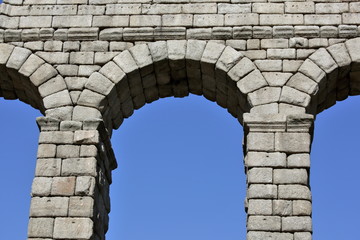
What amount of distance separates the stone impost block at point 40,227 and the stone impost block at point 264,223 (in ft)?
9.55

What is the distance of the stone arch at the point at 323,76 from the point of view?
14180 mm

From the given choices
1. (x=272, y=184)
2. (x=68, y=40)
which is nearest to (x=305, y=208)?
(x=272, y=184)

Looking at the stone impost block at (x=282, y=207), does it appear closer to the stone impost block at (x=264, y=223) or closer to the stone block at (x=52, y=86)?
the stone impost block at (x=264, y=223)

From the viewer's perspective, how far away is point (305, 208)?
43.2ft

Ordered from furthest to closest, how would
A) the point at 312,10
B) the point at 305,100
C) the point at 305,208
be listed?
the point at 312,10, the point at 305,100, the point at 305,208

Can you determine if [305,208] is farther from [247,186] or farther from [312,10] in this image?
[312,10]

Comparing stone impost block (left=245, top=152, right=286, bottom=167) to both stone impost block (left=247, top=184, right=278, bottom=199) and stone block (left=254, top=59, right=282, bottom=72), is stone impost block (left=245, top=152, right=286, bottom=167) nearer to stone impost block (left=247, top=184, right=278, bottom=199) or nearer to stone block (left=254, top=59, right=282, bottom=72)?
stone impost block (left=247, top=184, right=278, bottom=199)

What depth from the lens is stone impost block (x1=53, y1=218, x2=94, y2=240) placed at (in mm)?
13203

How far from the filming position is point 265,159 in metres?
13.6

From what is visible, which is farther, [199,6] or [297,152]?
[199,6]

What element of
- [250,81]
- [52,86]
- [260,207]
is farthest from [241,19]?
[260,207]

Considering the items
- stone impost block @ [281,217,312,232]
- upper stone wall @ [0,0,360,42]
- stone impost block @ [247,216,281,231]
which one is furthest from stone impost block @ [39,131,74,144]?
stone impost block @ [281,217,312,232]

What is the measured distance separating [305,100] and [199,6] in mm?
2541

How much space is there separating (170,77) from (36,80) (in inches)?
87.3
